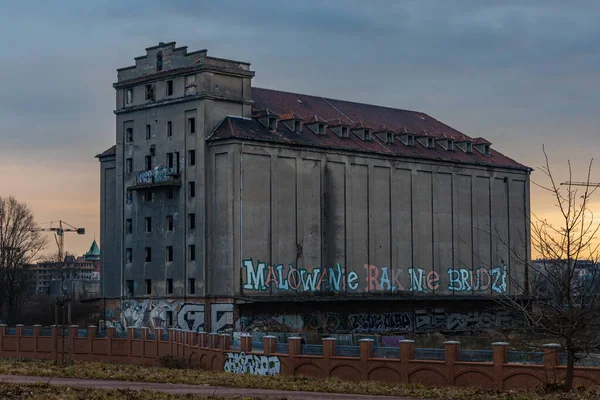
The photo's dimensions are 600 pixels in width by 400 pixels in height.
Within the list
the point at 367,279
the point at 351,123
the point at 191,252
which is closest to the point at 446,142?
the point at 351,123

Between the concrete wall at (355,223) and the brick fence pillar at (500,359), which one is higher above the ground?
the concrete wall at (355,223)

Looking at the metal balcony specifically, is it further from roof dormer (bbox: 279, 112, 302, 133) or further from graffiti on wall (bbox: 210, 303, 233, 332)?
graffiti on wall (bbox: 210, 303, 233, 332)

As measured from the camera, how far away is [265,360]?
6419 centimetres

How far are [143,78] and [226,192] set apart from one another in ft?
45.4

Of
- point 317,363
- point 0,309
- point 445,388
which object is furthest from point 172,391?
point 0,309

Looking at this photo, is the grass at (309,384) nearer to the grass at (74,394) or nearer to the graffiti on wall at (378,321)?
the grass at (74,394)

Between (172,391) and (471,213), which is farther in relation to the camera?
(471,213)

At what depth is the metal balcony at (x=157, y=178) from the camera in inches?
3629

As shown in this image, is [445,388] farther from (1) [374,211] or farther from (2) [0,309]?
(2) [0,309]

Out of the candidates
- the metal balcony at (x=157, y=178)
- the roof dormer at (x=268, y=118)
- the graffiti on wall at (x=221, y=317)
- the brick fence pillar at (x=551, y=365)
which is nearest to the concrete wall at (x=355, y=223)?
the graffiti on wall at (x=221, y=317)

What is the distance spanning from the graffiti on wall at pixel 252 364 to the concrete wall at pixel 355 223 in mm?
21502

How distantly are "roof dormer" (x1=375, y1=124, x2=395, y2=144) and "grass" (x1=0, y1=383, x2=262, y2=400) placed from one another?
2468 inches

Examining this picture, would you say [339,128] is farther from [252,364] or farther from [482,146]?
[252,364]

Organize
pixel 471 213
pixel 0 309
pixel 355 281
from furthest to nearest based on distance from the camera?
pixel 0 309 < pixel 471 213 < pixel 355 281
